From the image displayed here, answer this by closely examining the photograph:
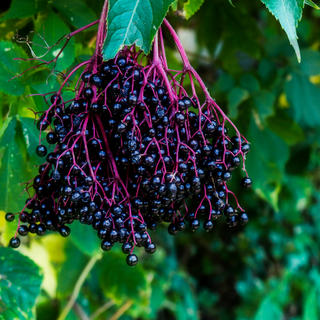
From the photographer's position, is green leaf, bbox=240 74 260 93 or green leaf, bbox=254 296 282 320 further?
green leaf, bbox=254 296 282 320

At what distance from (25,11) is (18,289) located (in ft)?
2.80

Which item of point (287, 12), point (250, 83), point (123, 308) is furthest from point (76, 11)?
point (123, 308)

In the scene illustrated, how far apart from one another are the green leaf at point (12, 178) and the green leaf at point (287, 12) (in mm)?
771

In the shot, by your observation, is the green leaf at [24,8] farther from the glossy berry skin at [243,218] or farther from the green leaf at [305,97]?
the green leaf at [305,97]

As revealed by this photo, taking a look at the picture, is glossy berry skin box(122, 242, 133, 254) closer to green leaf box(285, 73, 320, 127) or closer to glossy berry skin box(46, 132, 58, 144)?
glossy berry skin box(46, 132, 58, 144)

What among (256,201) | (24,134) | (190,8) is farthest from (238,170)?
(256,201)

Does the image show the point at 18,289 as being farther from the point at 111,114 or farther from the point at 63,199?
the point at 111,114

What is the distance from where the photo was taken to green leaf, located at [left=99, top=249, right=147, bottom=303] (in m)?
1.89

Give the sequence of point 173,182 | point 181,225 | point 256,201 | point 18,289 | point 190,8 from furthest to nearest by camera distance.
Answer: point 256,201
point 18,289
point 190,8
point 181,225
point 173,182

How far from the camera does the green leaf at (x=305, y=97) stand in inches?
70.8

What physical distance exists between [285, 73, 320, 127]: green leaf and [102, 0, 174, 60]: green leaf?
131 cm

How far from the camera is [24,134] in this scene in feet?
3.13

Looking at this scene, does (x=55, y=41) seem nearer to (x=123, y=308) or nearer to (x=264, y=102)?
(x=264, y=102)

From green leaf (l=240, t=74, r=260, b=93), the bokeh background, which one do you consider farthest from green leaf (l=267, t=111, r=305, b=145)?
green leaf (l=240, t=74, r=260, b=93)
